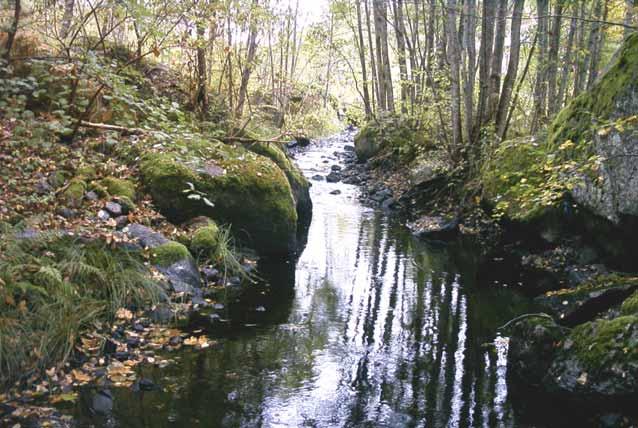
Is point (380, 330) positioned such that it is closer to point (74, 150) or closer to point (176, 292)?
point (176, 292)

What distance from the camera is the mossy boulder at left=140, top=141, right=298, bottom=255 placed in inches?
333

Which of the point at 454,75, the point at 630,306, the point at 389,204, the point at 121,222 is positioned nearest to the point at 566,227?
the point at 630,306

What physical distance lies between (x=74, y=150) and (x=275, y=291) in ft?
12.4

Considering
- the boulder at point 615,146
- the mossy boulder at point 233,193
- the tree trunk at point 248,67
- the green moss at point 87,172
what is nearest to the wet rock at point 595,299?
the boulder at point 615,146

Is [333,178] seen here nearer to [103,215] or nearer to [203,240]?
[203,240]

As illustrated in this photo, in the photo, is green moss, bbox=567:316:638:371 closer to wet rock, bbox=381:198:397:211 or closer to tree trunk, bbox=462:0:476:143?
tree trunk, bbox=462:0:476:143

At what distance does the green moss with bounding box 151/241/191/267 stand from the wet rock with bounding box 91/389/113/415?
8.50 ft

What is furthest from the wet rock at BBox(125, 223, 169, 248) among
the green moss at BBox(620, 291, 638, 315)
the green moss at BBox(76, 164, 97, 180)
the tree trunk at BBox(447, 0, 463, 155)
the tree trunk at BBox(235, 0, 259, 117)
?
the tree trunk at BBox(447, 0, 463, 155)

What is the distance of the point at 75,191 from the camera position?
7.28 metres

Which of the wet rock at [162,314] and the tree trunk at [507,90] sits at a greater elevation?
the tree trunk at [507,90]

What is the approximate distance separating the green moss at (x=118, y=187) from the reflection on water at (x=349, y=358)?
2.38m

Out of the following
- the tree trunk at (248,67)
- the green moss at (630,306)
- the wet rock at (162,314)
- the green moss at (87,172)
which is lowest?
the wet rock at (162,314)

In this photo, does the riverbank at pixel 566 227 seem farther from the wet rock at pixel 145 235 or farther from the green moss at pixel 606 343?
the wet rock at pixel 145 235

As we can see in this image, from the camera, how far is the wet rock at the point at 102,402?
4.26m
